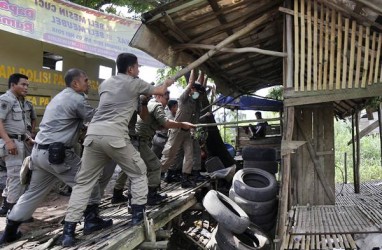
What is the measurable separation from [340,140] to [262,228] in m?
18.1

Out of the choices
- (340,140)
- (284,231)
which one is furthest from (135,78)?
(340,140)

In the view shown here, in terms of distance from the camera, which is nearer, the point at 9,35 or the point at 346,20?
the point at 346,20

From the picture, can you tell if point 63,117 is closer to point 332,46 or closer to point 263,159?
point 332,46

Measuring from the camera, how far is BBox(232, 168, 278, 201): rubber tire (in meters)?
6.69

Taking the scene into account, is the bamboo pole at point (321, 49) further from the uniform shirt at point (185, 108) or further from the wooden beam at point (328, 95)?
the uniform shirt at point (185, 108)

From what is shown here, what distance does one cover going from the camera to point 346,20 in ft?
17.0

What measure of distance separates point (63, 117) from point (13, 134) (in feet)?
5.90

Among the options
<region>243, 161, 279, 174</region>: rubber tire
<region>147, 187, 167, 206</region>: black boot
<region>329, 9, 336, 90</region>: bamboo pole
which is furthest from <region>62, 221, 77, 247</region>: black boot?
<region>243, 161, 279, 174</region>: rubber tire

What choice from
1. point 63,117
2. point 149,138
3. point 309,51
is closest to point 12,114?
point 63,117

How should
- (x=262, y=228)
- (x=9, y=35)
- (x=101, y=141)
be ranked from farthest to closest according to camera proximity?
(x=9, y=35) → (x=262, y=228) → (x=101, y=141)

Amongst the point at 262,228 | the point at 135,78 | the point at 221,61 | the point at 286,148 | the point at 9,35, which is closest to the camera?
the point at 135,78

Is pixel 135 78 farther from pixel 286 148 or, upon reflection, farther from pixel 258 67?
pixel 258 67

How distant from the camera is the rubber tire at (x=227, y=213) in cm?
584

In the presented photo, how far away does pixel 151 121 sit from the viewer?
19.8 ft
